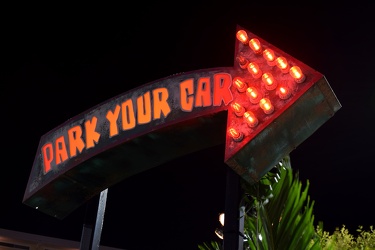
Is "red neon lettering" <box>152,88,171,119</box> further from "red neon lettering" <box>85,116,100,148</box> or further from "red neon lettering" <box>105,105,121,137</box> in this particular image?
"red neon lettering" <box>85,116,100,148</box>

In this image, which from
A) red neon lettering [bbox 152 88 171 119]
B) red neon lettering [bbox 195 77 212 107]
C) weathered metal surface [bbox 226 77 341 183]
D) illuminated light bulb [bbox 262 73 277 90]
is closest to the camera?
weathered metal surface [bbox 226 77 341 183]

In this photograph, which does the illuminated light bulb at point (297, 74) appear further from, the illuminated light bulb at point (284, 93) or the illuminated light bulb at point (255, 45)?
the illuminated light bulb at point (255, 45)

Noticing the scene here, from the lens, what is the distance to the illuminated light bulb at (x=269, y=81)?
5.24 meters

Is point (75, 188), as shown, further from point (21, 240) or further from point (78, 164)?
point (21, 240)

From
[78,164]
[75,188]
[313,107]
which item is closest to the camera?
[313,107]

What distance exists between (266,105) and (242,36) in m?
1.10

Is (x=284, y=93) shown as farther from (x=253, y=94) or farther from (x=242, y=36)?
(x=242, y=36)

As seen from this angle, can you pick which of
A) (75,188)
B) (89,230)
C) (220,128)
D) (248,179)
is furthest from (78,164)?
(248,179)

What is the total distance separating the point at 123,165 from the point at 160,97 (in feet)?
3.78

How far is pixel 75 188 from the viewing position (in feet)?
22.5

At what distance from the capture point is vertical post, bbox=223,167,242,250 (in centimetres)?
508

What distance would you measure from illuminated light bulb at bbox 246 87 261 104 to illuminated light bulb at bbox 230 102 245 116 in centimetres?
14

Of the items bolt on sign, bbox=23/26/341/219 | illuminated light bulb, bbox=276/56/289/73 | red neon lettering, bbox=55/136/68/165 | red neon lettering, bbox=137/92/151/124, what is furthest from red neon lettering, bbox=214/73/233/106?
red neon lettering, bbox=55/136/68/165

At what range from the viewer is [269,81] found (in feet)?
17.3
